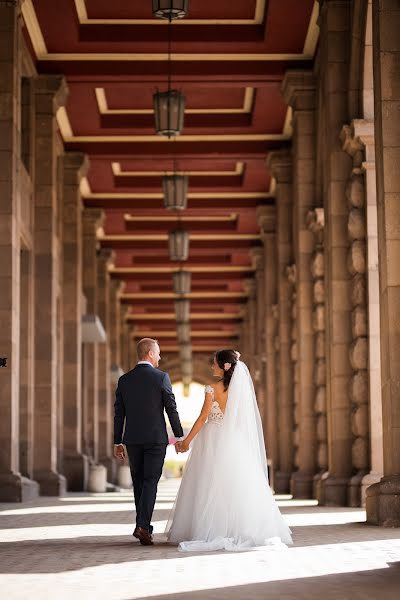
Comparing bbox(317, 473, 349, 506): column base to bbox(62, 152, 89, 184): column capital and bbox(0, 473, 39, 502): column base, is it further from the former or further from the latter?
bbox(62, 152, 89, 184): column capital

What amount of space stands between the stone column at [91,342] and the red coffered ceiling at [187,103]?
531mm

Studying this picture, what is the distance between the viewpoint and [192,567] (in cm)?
770

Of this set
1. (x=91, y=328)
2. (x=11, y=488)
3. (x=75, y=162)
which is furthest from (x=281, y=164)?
(x=11, y=488)

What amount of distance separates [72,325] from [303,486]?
738 centimetres

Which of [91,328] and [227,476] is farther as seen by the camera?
[91,328]

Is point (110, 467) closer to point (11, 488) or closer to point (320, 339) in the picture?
point (320, 339)

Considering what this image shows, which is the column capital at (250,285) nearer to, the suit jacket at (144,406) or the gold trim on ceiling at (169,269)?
the gold trim on ceiling at (169,269)

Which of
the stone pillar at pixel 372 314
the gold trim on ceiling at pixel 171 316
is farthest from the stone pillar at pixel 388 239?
the gold trim on ceiling at pixel 171 316

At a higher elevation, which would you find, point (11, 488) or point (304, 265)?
point (304, 265)

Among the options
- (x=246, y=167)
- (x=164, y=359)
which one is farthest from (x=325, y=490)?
(x=164, y=359)

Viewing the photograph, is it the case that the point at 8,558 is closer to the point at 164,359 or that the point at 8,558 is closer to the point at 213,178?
the point at 213,178

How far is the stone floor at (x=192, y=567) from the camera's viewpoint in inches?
247

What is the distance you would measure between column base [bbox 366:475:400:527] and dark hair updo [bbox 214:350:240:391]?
219 cm

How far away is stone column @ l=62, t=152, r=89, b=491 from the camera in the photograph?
26188mm
